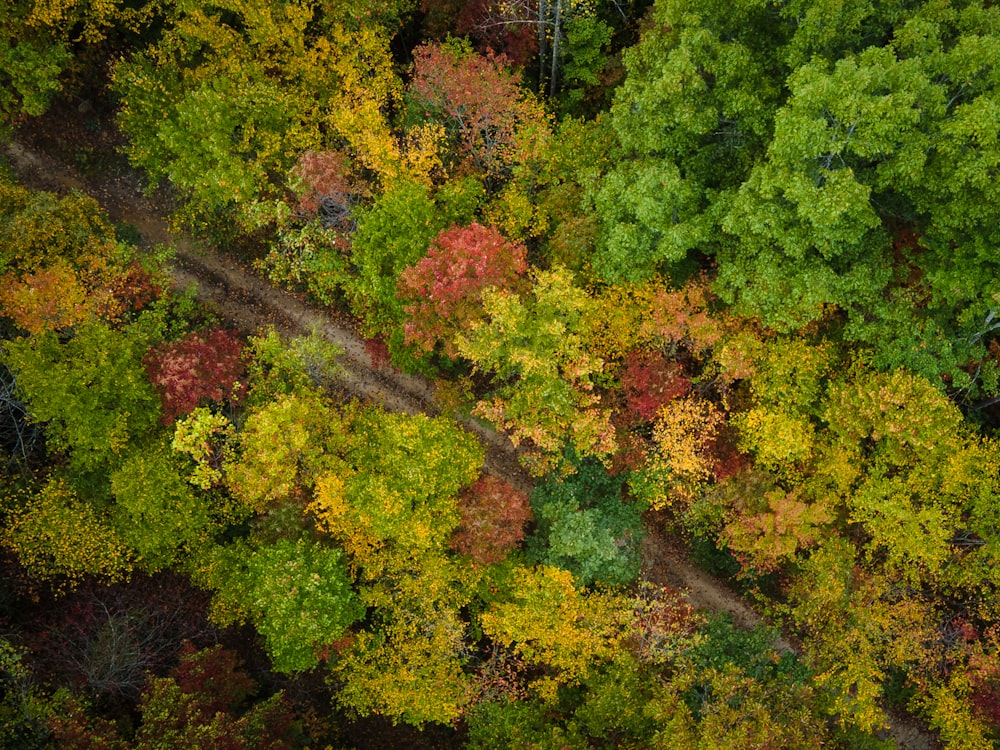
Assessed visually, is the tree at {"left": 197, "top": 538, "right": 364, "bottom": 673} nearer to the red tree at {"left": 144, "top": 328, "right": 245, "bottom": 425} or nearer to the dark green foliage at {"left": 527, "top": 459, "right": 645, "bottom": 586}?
the red tree at {"left": 144, "top": 328, "right": 245, "bottom": 425}

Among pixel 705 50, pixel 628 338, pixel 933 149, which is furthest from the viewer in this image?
pixel 628 338

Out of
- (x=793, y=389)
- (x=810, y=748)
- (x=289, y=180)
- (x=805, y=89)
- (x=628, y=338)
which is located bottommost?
(x=810, y=748)

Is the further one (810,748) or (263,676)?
(263,676)

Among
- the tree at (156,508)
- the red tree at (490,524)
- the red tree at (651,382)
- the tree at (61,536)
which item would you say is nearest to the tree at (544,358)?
the red tree at (651,382)

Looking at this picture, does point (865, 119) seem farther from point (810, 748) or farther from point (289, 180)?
point (810, 748)

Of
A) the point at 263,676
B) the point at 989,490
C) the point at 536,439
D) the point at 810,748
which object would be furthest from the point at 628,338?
the point at 263,676

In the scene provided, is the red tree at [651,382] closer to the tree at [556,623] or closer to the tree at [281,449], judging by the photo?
the tree at [556,623]

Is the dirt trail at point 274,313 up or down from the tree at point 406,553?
up

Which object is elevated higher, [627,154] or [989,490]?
[627,154]
